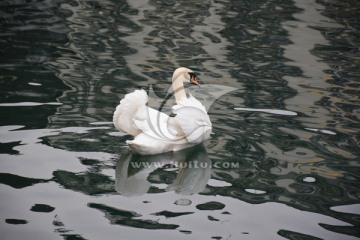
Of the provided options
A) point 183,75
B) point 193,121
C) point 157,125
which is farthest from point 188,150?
point 183,75

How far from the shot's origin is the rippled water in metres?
5.73

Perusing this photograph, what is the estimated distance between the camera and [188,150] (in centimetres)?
749

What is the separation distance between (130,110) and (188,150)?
0.93 metres

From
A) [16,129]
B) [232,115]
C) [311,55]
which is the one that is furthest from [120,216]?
[311,55]

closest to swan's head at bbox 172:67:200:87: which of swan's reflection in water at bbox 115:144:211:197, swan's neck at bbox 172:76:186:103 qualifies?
swan's neck at bbox 172:76:186:103

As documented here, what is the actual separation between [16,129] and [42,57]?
12.2 feet

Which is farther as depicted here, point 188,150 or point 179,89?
point 179,89

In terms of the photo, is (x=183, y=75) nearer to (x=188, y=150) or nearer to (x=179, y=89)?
(x=179, y=89)

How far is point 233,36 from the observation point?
43.8ft

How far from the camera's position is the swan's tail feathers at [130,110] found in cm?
686

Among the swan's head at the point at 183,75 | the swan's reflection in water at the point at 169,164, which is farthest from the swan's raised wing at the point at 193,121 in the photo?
the swan's head at the point at 183,75

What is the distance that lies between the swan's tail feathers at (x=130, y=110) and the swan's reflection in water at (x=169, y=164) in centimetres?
31

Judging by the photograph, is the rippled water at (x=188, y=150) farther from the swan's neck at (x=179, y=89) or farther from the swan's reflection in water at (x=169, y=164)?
the swan's neck at (x=179, y=89)

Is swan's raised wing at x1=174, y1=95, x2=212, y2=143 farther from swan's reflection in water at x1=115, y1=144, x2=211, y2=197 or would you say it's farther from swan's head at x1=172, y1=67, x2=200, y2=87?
swan's head at x1=172, y1=67, x2=200, y2=87
